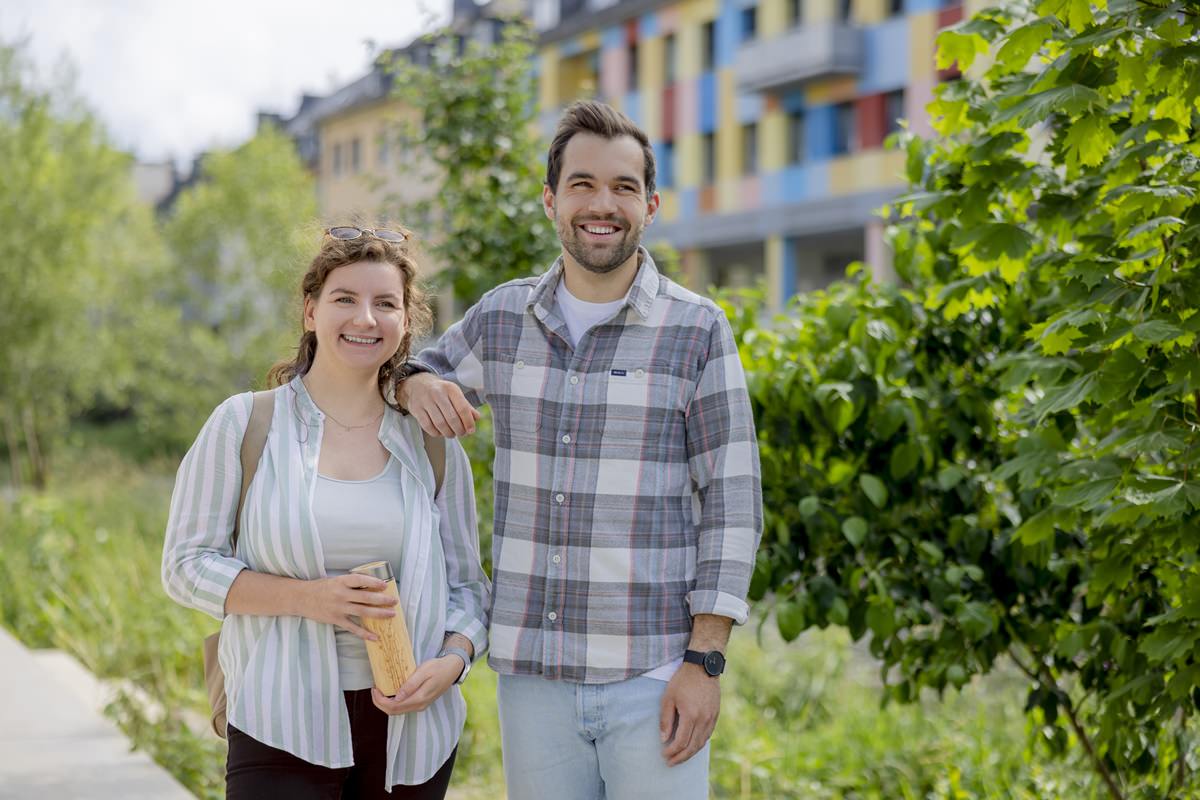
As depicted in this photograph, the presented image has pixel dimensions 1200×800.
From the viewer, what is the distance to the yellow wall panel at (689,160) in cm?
3484

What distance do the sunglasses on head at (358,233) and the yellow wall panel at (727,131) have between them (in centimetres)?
3128

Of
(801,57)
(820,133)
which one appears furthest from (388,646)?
(820,133)

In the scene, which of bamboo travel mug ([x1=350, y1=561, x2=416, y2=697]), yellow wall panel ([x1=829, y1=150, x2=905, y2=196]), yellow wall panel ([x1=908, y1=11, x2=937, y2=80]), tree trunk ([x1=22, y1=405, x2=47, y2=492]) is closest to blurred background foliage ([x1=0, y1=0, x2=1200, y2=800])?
bamboo travel mug ([x1=350, y1=561, x2=416, y2=697])

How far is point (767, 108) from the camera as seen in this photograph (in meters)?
32.8

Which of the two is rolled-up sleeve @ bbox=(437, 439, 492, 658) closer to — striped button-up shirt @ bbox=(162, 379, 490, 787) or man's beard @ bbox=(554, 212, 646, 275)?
striped button-up shirt @ bbox=(162, 379, 490, 787)

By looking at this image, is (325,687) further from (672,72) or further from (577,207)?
(672,72)

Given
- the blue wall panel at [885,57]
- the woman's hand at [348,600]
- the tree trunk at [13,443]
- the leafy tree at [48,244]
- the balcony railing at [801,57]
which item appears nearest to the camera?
the woman's hand at [348,600]

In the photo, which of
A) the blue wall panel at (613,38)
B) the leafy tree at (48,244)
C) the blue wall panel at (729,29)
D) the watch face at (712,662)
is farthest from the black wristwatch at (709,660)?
the blue wall panel at (613,38)

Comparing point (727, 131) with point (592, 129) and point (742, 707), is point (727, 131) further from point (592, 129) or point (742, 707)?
point (592, 129)

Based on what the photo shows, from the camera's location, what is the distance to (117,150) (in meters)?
21.2

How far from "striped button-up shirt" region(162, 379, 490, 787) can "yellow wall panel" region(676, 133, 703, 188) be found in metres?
32.5

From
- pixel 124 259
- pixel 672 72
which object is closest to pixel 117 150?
pixel 124 259

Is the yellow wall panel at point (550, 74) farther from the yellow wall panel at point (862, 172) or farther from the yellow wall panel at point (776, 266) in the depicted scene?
the yellow wall panel at point (862, 172)

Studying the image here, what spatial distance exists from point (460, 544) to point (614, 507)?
1.20 ft
